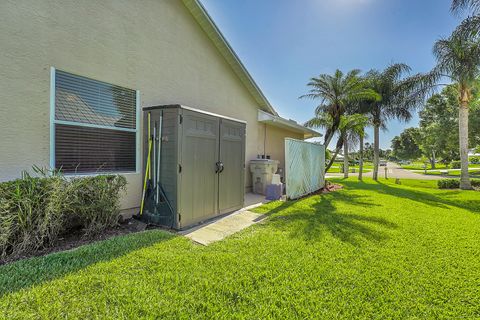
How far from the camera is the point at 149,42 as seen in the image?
19.3 ft

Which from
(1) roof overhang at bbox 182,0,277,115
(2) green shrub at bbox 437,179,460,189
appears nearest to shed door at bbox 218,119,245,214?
(1) roof overhang at bbox 182,0,277,115

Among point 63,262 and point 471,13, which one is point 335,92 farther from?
point 63,262

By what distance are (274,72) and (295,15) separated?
3559 millimetres

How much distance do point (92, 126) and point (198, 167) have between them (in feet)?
8.09

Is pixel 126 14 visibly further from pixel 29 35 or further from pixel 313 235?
A: pixel 313 235

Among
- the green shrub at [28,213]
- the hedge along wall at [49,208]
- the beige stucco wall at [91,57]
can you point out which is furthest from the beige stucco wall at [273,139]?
the green shrub at [28,213]

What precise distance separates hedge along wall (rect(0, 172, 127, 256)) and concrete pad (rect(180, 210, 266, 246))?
5.80ft

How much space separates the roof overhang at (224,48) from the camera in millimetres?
6859

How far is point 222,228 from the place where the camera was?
5258mm

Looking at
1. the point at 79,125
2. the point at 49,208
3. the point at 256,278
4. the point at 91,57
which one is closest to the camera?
the point at 256,278

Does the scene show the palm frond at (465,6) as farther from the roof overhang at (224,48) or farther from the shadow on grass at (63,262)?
the shadow on grass at (63,262)

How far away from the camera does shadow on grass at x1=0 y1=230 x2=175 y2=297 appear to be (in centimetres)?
272

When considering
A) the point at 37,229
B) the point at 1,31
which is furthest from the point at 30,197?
the point at 1,31

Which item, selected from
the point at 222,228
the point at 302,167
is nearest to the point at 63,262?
the point at 222,228
